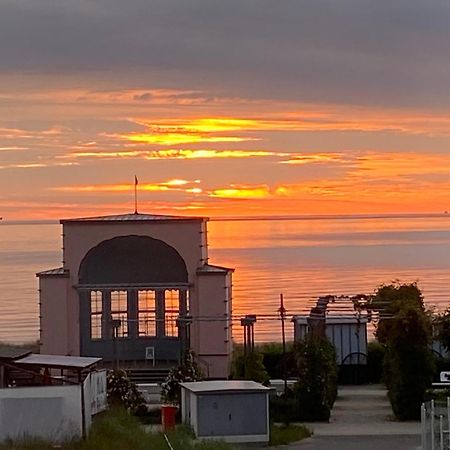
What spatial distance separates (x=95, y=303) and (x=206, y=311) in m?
4.23

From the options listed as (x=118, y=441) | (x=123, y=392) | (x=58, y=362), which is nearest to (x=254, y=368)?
(x=123, y=392)

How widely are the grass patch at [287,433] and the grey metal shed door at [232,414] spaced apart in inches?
16.6

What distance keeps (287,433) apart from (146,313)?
1180 centimetres

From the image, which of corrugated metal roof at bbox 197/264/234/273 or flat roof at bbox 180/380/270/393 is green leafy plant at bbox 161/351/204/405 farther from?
corrugated metal roof at bbox 197/264/234/273

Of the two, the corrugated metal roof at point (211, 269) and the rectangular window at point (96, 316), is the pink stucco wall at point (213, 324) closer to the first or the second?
the corrugated metal roof at point (211, 269)

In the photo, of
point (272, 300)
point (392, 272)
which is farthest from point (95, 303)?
point (392, 272)

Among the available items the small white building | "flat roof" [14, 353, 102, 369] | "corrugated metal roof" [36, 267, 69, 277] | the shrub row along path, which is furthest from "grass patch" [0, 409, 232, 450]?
"corrugated metal roof" [36, 267, 69, 277]

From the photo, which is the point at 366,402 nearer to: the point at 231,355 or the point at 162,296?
the point at 231,355

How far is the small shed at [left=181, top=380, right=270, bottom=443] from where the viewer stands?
2742 centimetres

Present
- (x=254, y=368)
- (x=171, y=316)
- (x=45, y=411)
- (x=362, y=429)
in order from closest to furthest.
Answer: (x=45, y=411) → (x=362, y=429) → (x=254, y=368) → (x=171, y=316)

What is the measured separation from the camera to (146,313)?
3950 centimetres

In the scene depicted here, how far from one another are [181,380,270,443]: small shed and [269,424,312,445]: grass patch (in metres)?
0.32

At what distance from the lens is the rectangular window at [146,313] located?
3881cm

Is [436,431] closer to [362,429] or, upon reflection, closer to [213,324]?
[362,429]
